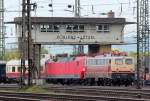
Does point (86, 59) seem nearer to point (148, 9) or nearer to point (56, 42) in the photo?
point (148, 9)

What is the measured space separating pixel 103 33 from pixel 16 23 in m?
10.6

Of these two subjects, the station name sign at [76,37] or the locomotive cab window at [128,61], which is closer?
the locomotive cab window at [128,61]

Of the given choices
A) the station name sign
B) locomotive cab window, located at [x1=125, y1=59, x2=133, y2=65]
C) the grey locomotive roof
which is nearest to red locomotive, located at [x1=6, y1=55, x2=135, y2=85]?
locomotive cab window, located at [x1=125, y1=59, x2=133, y2=65]

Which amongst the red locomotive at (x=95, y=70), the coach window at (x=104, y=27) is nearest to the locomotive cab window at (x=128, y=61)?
the red locomotive at (x=95, y=70)

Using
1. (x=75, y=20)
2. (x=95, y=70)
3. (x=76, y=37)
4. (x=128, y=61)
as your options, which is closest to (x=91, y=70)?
(x=95, y=70)

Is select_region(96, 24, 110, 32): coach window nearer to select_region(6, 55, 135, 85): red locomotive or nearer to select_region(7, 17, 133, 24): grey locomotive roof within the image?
select_region(7, 17, 133, 24): grey locomotive roof

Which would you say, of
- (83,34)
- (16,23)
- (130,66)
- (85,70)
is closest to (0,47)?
(16,23)

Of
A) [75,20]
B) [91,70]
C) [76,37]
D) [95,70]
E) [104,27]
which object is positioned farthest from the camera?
[104,27]

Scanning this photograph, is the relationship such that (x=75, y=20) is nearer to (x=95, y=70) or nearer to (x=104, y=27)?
(x=104, y=27)

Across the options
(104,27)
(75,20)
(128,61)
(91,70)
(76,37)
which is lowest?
(91,70)

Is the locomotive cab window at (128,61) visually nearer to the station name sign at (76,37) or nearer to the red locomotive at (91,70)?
the red locomotive at (91,70)

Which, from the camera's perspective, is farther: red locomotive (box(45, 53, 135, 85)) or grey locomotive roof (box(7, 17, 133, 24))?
grey locomotive roof (box(7, 17, 133, 24))

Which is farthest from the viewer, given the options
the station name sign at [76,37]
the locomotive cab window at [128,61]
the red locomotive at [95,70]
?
the station name sign at [76,37]

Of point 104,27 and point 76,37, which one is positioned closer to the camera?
point 76,37
